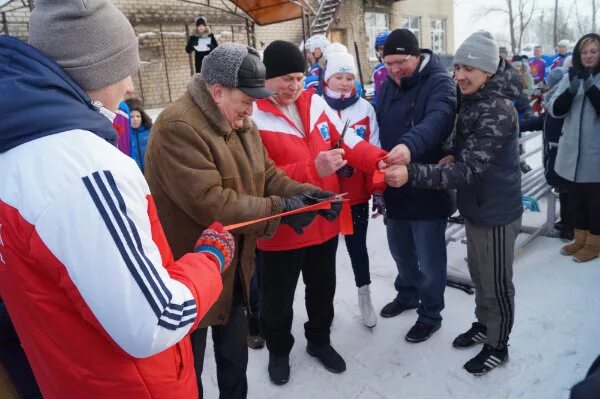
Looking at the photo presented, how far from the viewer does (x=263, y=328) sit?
2695 mm

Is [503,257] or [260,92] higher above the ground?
[260,92]

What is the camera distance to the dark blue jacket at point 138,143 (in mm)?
4539

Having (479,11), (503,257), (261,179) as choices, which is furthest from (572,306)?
(479,11)

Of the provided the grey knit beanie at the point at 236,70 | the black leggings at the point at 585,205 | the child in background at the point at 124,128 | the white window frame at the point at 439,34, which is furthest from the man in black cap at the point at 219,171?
the white window frame at the point at 439,34

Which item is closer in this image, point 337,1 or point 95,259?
point 95,259

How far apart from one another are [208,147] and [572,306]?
2876 mm

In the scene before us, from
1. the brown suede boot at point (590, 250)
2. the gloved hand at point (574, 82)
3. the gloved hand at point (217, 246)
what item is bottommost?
the brown suede boot at point (590, 250)

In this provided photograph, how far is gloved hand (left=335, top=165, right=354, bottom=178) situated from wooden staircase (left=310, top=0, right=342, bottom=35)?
51.3 ft

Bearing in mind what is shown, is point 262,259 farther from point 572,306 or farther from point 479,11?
point 479,11

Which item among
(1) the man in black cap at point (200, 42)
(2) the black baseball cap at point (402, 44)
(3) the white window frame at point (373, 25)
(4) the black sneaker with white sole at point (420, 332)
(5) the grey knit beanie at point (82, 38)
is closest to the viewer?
(5) the grey knit beanie at point (82, 38)

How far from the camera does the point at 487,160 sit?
234 cm

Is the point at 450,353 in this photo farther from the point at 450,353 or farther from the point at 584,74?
the point at 584,74

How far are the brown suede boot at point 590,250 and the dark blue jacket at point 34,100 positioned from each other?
13.4 ft

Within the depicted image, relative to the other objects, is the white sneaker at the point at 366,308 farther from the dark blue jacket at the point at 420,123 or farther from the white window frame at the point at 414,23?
the white window frame at the point at 414,23
